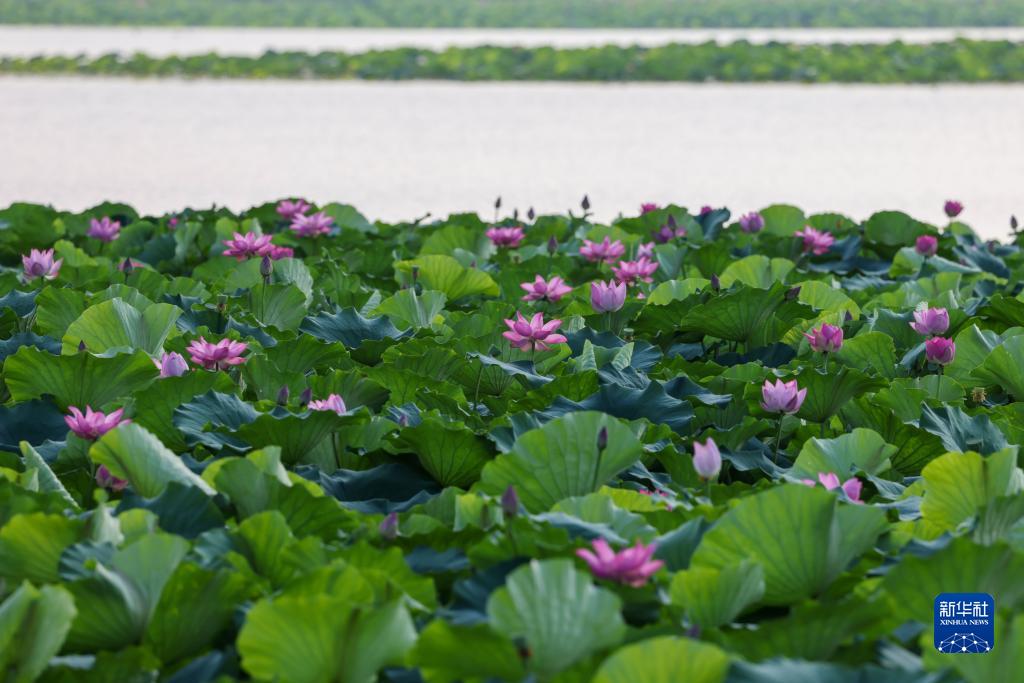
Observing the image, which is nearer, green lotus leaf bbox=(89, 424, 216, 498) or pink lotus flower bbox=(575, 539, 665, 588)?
pink lotus flower bbox=(575, 539, 665, 588)

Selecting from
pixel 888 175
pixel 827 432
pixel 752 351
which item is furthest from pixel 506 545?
pixel 888 175

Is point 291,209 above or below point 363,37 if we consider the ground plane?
above

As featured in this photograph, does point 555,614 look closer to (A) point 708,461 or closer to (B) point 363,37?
(A) point 708,461

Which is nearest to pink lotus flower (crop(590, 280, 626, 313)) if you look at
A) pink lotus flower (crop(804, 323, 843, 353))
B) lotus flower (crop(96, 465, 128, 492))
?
pink lotus flower (crop(804, 323, 843, 353))

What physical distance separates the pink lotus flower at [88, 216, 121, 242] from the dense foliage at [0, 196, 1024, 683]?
11.7 inches

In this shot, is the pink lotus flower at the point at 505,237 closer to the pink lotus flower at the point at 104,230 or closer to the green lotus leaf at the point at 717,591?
the pink lotus flower at the point at 104,230

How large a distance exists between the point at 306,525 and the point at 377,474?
0.32 meters

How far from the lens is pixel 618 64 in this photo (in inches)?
559

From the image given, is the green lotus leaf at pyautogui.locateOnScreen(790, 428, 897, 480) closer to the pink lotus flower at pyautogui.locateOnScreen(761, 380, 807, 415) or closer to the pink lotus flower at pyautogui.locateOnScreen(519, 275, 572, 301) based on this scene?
the pink lotus flower at pyautogui.locateOnScreen(761, 380, 807, 415)

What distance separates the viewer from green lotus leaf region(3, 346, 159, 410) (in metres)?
2.12

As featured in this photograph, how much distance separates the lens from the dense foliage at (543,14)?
23.5 meters

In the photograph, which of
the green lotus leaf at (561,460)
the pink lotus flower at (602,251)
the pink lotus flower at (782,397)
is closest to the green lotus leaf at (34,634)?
the green lotus leaf at (561,460)

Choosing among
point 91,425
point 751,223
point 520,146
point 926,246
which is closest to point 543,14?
point 520,146

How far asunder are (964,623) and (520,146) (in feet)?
27.7
